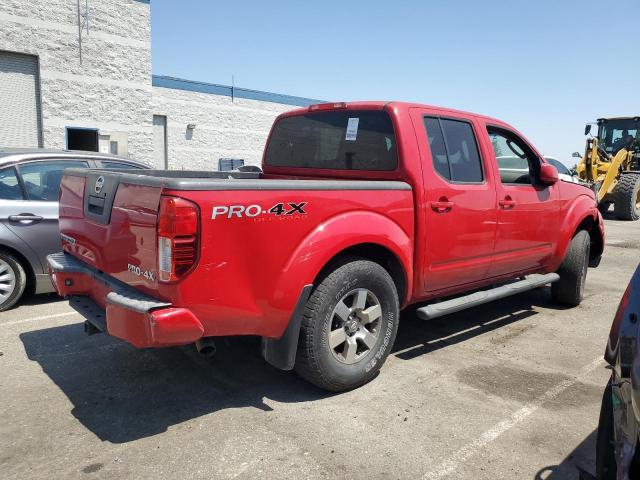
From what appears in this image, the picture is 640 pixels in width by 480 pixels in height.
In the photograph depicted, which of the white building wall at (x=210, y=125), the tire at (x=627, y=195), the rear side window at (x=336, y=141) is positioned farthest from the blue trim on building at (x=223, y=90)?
the rear side window at (x=336, y=141)

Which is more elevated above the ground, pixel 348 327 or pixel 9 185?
pixel 9 185

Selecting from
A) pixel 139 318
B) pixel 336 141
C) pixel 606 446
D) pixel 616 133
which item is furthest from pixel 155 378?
pixel 616 133

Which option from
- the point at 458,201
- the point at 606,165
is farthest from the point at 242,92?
the point at 458,201

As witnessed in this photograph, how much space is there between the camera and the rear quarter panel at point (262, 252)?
2857mm

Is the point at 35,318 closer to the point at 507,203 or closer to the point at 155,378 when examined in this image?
the point at 155,378

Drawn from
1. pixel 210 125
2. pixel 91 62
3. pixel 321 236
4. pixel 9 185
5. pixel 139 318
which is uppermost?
pixel 91 62

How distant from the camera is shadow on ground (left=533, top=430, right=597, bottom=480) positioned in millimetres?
2783

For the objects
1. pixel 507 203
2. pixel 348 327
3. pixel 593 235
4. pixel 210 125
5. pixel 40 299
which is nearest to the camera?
pixel 348 327

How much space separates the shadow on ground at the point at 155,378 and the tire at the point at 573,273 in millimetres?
1618

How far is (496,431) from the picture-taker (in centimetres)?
323

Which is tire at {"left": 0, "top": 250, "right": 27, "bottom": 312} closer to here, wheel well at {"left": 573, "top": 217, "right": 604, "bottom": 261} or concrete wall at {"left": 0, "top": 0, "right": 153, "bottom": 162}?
wheel well at {"left": 573, "top": 217, "right": 604, "bottom": 261}

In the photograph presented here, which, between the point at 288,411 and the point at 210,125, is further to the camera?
the point at 210,125

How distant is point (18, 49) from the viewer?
647 inches

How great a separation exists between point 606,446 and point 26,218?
213 inches
